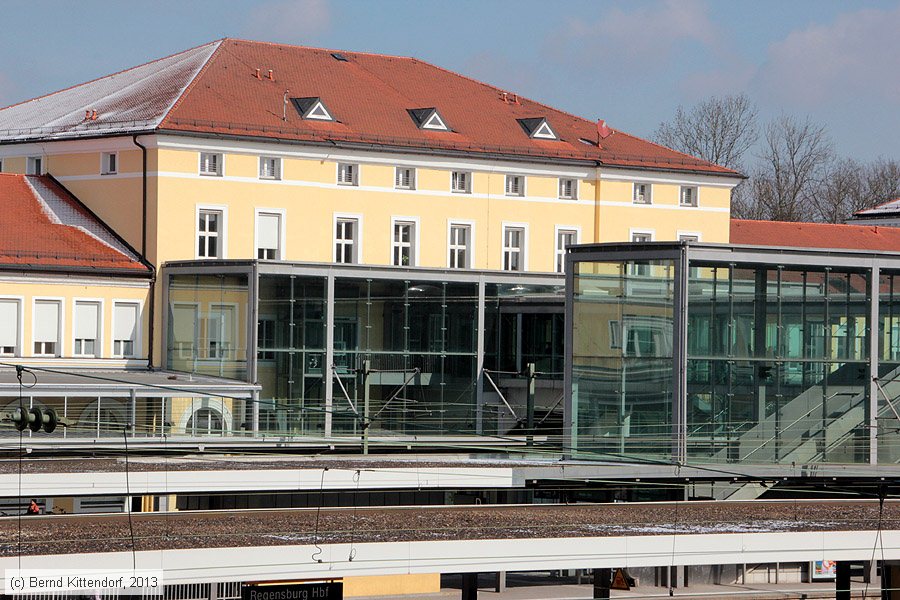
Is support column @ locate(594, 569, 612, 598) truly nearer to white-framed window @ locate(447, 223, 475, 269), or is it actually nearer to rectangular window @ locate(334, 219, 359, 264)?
rectangular window @ locate(334, 219, 359, 264)

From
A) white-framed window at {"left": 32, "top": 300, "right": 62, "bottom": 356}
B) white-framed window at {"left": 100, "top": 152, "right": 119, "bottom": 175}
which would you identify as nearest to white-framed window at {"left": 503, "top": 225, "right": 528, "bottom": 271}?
white-framed window at {"left": 100, "top": 152, "right": 119, "bottom": 175}

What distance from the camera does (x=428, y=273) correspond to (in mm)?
50031

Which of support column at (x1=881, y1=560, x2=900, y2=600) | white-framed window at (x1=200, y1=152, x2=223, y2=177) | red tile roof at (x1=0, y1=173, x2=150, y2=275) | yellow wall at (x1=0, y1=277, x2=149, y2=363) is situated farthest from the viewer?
white-framed window at (x1=200, y1=152, x2=223, y2=177)

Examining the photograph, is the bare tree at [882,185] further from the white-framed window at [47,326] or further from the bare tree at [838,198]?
the white-framed window at [47,326]

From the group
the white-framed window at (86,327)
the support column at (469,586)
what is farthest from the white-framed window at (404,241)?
the support column at (469,586)

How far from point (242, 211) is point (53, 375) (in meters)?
9.34

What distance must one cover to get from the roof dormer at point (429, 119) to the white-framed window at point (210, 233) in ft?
27.5

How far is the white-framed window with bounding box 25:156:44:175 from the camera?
56.3m

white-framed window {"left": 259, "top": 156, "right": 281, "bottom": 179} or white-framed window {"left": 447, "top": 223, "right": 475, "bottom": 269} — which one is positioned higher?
white-framed window {"left": 259, "top": 156, "right": 281, "bottom": 179}

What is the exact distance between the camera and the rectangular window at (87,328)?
5009 cm

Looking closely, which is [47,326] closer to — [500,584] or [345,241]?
[345,241]

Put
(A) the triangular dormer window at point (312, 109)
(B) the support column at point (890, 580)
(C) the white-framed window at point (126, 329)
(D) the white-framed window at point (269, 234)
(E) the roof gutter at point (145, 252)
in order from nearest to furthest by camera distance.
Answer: (B) the support column at point (890, 580) < (C) the white-framed window at point (126, 329) < (E) the roof gutter at point (145, 252) < (D) the white-framed window at point (269, 234) < (A) the triangular dormer window at point (312, 109)

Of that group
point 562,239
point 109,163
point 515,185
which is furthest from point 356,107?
point 109,163

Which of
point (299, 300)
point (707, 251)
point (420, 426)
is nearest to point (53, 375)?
point (299, 300)
